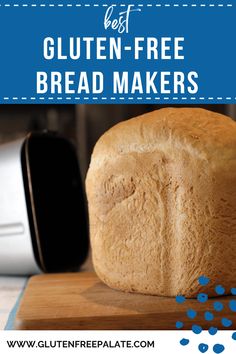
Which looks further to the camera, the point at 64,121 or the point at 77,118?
the point at 64,121

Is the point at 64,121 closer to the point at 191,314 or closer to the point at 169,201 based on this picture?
the point at 169,201

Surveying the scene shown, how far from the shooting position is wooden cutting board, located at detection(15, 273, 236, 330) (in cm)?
85

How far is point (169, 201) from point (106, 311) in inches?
9.0

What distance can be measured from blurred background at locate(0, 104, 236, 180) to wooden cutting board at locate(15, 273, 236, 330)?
202 cm

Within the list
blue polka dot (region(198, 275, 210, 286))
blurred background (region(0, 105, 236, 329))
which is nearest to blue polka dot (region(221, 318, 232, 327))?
blue polka dot (region(198, 275, 210, 286))

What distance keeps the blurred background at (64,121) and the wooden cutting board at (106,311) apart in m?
2.02

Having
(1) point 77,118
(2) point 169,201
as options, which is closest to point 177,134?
(2) point 169,201

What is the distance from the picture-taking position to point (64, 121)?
3350mm

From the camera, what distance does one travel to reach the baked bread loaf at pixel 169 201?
938mm

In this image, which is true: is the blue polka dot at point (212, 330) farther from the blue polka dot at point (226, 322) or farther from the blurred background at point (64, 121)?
the blurred background at point (64, 121)
